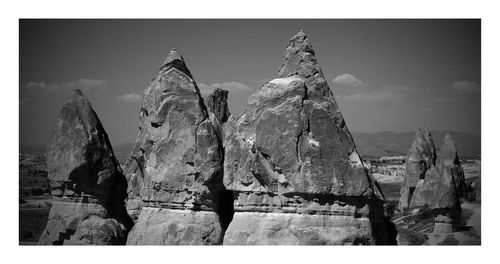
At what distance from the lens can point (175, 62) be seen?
84.1ft

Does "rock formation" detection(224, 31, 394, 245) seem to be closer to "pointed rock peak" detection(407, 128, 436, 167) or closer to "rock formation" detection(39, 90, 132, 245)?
"rock formation" detection(39, 90, 132, 245)

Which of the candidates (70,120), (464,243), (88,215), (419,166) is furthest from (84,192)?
(419,166)

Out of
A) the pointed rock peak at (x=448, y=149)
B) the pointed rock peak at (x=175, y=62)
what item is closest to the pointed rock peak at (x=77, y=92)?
the pointed rock peak at (x=175, y=62)

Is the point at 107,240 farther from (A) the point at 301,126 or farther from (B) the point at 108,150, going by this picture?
(A) the point at 301,126

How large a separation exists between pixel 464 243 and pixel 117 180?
560 inches

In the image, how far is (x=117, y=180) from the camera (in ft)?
86.0

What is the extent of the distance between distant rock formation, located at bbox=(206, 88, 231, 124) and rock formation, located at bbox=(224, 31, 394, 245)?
441 inches

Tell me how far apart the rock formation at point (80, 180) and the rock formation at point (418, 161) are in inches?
1362

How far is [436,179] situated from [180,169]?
21658 mm

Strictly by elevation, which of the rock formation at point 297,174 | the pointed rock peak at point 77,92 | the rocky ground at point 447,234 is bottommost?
the rocky ground at point 447,234

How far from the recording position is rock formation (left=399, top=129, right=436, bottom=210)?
54.3 m

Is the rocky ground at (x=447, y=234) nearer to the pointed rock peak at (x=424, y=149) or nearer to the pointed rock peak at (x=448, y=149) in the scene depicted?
the pointed rock peak at (x=448, y=149)

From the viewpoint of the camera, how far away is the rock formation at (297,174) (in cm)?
2059

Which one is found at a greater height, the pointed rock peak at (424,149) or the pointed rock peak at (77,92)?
the pointed rock peak at (77,92)
